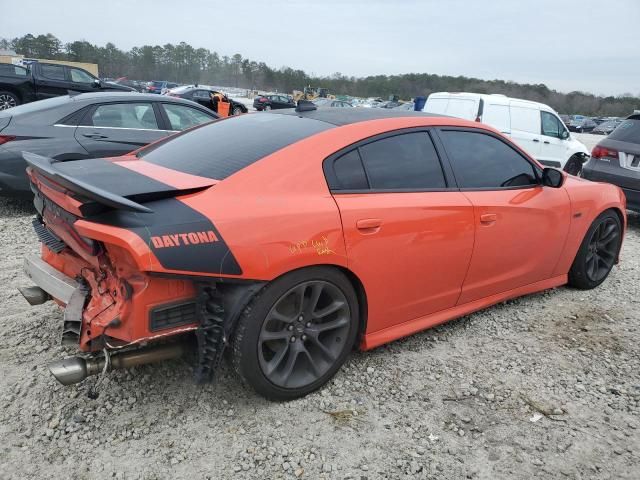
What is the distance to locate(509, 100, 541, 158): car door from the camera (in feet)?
34.3

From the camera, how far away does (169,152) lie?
3.05 m

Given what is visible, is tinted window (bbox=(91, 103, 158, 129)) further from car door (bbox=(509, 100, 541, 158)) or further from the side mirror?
car door (bbox=(509, 100, 541, 158))

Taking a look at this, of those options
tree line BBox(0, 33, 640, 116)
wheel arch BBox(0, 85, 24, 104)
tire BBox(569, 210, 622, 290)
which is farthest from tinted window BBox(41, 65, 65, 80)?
tree line BBox(0, 33, 640, 116)

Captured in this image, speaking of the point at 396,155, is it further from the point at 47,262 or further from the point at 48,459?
the point at 48,459

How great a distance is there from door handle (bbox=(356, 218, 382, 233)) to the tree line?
78429mm

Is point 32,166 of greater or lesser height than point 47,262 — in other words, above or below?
above

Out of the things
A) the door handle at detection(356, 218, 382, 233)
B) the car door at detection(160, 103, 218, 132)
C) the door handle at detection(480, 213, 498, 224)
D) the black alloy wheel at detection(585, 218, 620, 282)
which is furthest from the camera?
the car door at detection(160, 103, 218, 132)

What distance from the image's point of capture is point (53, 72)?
1334cm

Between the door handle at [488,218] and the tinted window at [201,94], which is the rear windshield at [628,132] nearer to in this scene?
the door handle at [488,218]

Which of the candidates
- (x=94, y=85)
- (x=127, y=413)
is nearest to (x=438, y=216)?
(x=127, y=413)

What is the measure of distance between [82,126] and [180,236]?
4147 millimetres

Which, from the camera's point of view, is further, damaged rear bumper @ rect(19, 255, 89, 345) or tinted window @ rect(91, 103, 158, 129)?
tinted window @ rect(91, 103, 158, 129)

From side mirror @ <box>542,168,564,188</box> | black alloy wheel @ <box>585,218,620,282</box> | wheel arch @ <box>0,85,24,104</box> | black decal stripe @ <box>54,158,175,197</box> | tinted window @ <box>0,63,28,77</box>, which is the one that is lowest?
black alloy wheel @ <box>585,218,620,282</box>

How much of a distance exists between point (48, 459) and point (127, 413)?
0.39 m
